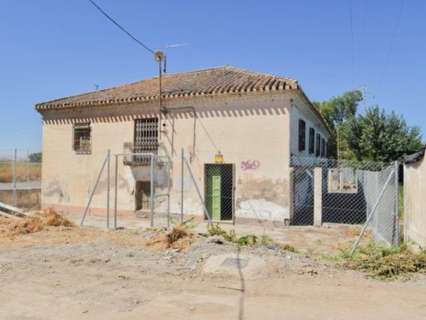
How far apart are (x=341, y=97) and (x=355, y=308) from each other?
44847mm

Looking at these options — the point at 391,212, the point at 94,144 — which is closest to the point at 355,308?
the point at 391,212

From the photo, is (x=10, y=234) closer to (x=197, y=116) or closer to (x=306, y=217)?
(x=197, y=116)

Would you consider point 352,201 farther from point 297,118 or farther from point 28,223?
point 28,223

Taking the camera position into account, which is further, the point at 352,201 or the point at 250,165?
the point at 352,201

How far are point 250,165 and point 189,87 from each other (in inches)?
164

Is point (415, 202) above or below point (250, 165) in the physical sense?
below

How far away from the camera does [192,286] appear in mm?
6156

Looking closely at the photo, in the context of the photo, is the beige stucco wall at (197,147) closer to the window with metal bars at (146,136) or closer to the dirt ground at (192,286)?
the window with metal bars at (146,136)

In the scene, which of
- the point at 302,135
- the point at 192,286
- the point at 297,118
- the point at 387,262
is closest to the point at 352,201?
the point at 302,135

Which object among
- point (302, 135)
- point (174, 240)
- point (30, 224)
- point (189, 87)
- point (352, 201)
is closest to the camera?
point (174, 240)

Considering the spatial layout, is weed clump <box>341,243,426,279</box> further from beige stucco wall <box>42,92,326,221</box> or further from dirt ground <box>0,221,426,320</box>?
beige stucco wall <box>42,92,326,221</box>

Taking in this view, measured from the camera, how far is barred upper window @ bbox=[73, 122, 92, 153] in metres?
17.5

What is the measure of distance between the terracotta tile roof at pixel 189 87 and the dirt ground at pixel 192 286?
7204mm

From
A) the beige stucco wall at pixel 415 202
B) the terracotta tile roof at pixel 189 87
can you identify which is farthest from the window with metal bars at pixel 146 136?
the beige stucco wall at pixel 415 202
